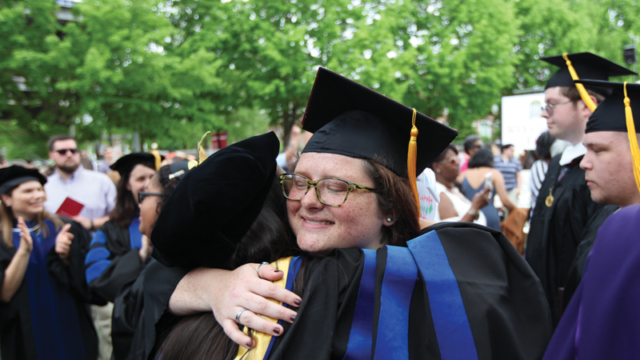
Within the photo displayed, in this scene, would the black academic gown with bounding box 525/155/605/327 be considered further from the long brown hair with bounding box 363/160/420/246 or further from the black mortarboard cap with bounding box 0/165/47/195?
the black mortarboard cap with bounding box 0/165/47/195

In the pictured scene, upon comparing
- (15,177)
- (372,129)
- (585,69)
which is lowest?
(15,177)

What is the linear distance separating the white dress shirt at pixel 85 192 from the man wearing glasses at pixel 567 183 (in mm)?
4608

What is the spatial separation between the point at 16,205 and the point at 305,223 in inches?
118

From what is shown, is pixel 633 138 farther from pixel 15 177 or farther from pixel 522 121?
pixel 522 121

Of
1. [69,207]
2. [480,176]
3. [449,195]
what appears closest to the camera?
[69,207]

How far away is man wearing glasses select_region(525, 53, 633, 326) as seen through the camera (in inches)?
124

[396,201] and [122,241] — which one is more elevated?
[396,201]

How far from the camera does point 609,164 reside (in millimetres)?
2049

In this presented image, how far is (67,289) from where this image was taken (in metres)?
3.53

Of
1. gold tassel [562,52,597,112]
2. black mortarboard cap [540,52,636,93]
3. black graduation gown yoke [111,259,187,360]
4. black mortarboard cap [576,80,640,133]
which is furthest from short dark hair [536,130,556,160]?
black graduation gown yoke [111,259,187,360]

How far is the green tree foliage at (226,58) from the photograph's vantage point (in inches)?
505

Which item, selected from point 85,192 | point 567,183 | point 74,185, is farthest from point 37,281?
point 567,183

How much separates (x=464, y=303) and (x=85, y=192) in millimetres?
5123

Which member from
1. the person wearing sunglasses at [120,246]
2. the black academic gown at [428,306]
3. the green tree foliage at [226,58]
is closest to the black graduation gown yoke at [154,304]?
the black academic gown at [428,306]
